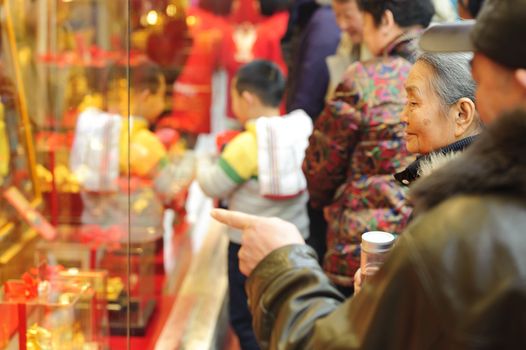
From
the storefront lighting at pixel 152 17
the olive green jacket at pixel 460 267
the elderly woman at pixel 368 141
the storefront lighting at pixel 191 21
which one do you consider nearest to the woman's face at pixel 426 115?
the elderly woman at pixel 368 141

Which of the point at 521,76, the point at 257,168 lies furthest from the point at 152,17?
the point at 521,76

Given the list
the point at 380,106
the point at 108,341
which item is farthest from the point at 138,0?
the point at 108,341

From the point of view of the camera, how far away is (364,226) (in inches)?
91.8

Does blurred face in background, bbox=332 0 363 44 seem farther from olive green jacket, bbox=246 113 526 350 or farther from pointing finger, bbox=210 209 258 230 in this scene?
olive green jacket, bbox=246 113 526 350

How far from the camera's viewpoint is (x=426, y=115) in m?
1.64

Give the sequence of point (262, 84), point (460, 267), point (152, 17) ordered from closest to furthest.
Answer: point (460, 267) < point (262, 84) < point (152, 17)

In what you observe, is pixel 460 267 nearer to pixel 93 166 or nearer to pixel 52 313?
pixel 52 313

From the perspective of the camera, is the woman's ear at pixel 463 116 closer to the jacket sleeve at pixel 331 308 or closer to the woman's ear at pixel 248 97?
the jacket sleeve at pixel 331 308

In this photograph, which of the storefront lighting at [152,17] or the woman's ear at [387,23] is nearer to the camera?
the woman's ear at [387,23]

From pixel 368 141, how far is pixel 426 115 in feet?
2.20

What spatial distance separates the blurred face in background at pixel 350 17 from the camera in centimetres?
297

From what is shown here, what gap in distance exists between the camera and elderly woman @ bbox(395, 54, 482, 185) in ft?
5.31

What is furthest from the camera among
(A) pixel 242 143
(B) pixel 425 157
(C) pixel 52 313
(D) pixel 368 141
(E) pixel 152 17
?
(E) pixel 152 17

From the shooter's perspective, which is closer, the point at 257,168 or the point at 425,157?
the point at 425,157
